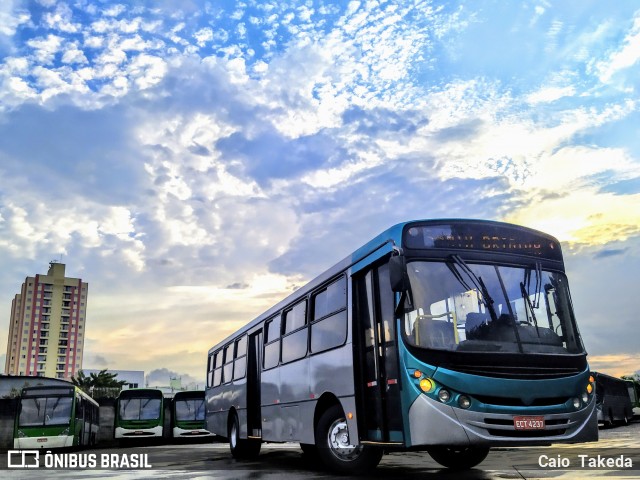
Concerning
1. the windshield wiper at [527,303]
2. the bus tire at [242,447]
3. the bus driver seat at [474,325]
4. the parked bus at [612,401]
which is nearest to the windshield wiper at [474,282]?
the bus driver seat at [474,325]

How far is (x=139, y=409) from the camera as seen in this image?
3088cm

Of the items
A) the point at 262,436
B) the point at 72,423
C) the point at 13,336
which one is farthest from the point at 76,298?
the point at 262,436

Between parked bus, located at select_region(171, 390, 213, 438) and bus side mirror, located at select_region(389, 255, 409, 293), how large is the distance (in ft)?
85.6

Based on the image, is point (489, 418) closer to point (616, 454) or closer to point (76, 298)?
point (616, 454)

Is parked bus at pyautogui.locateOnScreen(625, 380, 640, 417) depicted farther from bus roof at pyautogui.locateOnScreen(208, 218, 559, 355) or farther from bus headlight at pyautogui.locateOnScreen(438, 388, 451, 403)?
bus headlight at pyautogui.locateOnScreen(438, 388, 451, 403)

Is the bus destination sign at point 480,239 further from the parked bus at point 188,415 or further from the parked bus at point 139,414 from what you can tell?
the parked bus at point 139,414

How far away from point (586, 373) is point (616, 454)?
617 centimetres

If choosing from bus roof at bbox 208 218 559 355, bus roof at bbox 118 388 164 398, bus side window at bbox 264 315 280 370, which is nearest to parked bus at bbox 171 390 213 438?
bus roof at bbox 118 388 164 398

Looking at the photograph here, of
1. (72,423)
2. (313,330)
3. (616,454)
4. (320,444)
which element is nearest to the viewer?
(320,444)

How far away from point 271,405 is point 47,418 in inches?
625

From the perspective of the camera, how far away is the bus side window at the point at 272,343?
12695mm

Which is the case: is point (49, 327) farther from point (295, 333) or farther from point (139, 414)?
point (295, 333)

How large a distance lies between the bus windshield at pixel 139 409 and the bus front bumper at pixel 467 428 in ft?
86.5

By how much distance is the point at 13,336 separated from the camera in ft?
496
